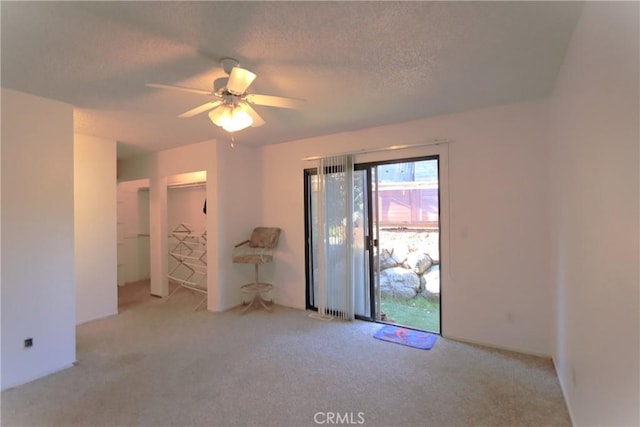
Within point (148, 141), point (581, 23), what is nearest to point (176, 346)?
point (148, 141)

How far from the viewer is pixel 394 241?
5348 millimetres

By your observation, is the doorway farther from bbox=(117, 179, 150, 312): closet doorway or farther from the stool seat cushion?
bbox=(117, 179, 150, 312): closet doorway

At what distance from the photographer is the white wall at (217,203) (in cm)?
427

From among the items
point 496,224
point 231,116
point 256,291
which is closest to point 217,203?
point 256,291

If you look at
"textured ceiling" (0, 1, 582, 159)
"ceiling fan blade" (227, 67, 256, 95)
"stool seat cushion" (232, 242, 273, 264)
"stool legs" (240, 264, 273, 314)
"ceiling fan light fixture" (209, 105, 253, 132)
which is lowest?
"stool legs" (240, 264, 273, 314)

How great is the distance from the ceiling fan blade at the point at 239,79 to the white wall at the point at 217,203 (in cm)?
248

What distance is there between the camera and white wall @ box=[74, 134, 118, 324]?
3.85 meters

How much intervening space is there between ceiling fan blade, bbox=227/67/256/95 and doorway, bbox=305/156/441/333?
2209 millimetres

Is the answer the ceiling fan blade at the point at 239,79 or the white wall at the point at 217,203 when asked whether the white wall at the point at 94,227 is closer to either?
the white wall at the point at 217,203

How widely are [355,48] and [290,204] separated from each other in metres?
2.83

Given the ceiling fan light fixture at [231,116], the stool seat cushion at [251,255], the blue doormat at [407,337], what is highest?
the ceiling fan light fixture at [231,116]

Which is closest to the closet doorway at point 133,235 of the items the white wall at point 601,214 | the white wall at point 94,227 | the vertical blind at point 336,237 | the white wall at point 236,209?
the white wall at point 94,227

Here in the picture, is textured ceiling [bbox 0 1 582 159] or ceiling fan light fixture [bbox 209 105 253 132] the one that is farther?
ceiling fan light fixture [bbox 209 105 253 132]

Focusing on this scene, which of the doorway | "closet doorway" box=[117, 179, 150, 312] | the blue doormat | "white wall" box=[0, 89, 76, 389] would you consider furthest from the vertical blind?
"closet doorway" box=[117, 179, 150, 312]
